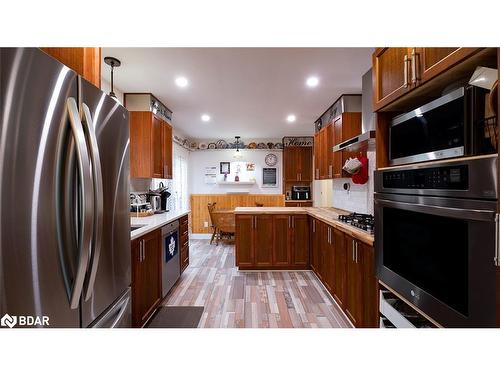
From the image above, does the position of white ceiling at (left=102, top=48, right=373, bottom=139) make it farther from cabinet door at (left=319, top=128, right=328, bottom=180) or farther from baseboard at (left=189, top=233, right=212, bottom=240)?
baseboard at (left=189, top=233, right=212, bottom=240)

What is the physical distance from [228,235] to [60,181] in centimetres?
570

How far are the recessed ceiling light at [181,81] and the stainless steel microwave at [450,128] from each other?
247cm

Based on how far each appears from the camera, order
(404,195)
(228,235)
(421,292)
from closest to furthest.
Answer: (421,292) < (404,195) < (228,235)

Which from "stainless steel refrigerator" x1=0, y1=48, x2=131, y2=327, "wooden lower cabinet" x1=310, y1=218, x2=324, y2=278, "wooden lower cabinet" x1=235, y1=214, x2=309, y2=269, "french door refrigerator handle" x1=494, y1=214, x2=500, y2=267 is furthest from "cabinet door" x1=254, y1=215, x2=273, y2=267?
"french door refrigerator handle" x1=494, y1=214, x2=500, y2=267

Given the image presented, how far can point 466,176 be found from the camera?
0.84 m

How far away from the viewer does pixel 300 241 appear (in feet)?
12.5

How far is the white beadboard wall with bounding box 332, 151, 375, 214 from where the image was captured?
3.03m

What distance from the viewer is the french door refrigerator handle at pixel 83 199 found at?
85cm

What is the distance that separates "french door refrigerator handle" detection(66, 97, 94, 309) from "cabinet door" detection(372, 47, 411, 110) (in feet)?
4.76

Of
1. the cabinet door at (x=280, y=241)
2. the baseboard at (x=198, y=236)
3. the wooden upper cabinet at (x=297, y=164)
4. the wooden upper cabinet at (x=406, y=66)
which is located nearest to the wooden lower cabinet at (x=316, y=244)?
the cabinet door at (x=280, y=241)

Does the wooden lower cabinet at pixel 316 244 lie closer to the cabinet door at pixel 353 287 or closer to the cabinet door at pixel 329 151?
the cabinet door at pixel 329 151

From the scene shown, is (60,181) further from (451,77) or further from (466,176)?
(451,77)

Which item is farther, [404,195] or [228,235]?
[228,235]
